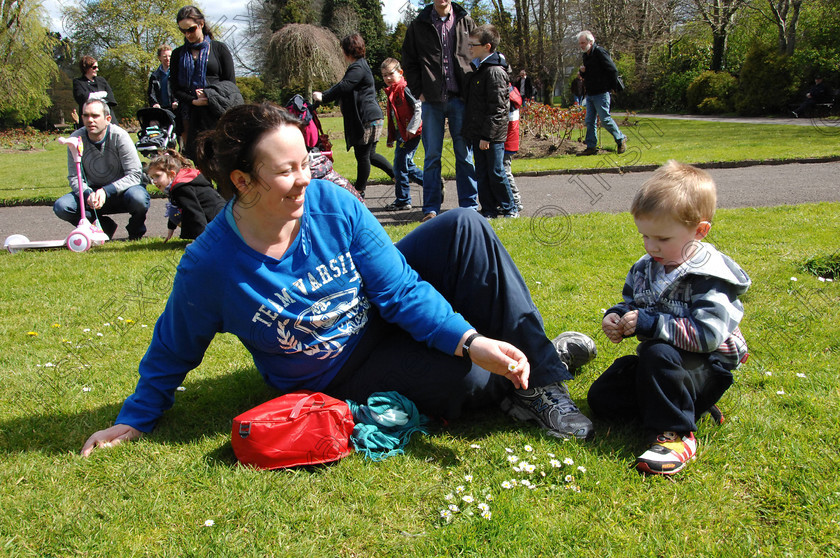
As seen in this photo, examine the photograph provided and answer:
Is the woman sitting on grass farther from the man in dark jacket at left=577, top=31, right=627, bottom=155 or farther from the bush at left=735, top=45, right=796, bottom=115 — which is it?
the bush at left=735, top=45, right=796, bottom=115

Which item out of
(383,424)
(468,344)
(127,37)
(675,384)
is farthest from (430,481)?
(127,37)

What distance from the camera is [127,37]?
32156 millimetres

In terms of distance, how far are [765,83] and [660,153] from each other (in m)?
11.7

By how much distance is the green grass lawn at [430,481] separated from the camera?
74.4 inches

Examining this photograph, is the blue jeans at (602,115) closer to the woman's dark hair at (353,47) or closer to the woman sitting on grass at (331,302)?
the woman's dark hair at (353,47)

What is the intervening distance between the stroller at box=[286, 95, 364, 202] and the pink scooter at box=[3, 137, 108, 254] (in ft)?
7.17

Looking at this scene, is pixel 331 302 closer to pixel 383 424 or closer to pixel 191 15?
pixel 383 424

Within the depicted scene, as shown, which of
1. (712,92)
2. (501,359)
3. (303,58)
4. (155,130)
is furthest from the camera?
(303,58)

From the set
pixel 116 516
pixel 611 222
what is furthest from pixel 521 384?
pixel 611 222

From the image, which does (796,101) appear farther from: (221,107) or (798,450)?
(798,450)

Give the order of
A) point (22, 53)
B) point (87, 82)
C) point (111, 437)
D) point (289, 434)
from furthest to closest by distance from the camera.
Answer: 1. point (22, 53)
2. point (87, 82)
3. point (111, 437)
4. point (289, 434)

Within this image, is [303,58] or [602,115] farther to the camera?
[303,58]

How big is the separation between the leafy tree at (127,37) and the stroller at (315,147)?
87.6 ft

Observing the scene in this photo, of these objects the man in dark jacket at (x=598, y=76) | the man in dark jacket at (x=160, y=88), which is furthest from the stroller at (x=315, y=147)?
the man in dark jacket at (x=598, y=76)
